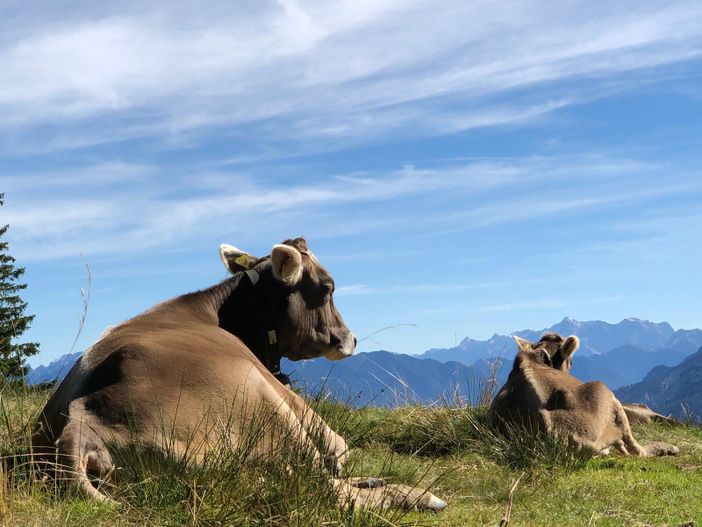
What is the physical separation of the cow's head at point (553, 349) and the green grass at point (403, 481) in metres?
1.23

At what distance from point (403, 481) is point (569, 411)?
4.17 m

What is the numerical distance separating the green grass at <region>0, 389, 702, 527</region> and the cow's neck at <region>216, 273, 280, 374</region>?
1230 millimetres

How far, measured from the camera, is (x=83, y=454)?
22.4ft

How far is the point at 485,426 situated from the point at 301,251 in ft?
12.3

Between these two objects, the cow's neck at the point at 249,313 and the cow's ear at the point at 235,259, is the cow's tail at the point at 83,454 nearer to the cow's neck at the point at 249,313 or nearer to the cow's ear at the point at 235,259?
the cow's neck at the point at 249,313

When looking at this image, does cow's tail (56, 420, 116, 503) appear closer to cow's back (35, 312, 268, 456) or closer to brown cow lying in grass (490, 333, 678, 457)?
cow's back (35, 312, 268, 456)

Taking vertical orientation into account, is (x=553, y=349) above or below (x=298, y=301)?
below

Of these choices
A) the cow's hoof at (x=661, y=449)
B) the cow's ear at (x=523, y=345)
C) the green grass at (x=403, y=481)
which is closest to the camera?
the green grass at (x=403, y=481)

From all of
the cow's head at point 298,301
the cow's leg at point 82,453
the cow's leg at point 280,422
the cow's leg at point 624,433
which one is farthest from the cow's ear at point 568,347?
the cow's leg at point 82,453

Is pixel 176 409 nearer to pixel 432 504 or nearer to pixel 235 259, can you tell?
pixel 432 504

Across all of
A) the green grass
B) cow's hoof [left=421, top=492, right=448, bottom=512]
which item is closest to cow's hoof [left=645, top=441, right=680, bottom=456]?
the green grass

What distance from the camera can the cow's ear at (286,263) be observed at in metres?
10.4

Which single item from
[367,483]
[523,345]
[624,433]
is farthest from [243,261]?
[624,433]

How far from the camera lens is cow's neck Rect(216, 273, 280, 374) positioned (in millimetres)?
10555
